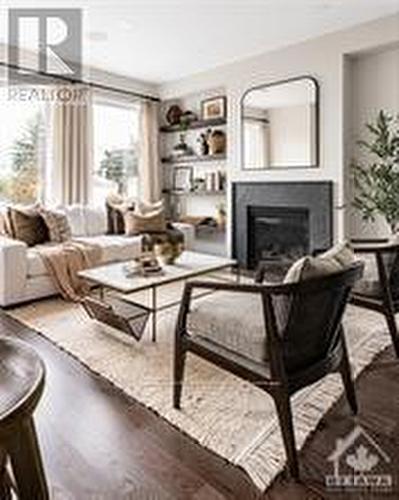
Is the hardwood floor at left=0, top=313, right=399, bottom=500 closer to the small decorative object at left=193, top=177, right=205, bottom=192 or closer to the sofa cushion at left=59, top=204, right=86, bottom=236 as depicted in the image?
the sofa cushion at left=59, top=204, right=86, bottom=236

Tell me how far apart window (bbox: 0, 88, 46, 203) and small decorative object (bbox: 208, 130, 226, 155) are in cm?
206

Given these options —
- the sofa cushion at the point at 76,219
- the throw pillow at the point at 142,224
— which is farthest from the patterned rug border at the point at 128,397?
the throw pillow at the point at 142,224

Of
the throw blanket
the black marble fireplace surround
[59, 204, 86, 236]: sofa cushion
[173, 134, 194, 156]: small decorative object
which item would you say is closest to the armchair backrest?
the throw blanket

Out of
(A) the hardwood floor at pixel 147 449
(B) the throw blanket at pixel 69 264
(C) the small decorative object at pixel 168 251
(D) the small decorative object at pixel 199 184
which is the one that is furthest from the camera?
(D) the small decorative object at pixel 199 184

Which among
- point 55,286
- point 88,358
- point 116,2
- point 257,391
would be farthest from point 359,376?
point 116,2

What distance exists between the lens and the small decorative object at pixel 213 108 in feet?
18.3

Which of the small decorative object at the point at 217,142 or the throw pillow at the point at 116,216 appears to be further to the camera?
the small decorative object at the point at 217,142

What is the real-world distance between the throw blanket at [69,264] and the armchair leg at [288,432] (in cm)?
258

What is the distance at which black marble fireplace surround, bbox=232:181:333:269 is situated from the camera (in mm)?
4547

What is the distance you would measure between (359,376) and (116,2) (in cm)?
338

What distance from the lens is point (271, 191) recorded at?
496 centimetres

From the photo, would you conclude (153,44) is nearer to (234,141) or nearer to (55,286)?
(234,141)

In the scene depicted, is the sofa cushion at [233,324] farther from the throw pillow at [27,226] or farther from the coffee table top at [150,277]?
the throw pillow at [27,226]

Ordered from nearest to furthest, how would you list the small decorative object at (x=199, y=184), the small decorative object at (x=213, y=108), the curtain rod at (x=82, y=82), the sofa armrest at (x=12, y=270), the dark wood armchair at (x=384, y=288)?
the dark wood armchair at (x=384, y=288) < the sofa armrest at (x=12, y=270) < the curtain rod at (x=82, y=82) < the small decorative object at (x=213, y=108) < the small decorative object at (x=199, y=184)
